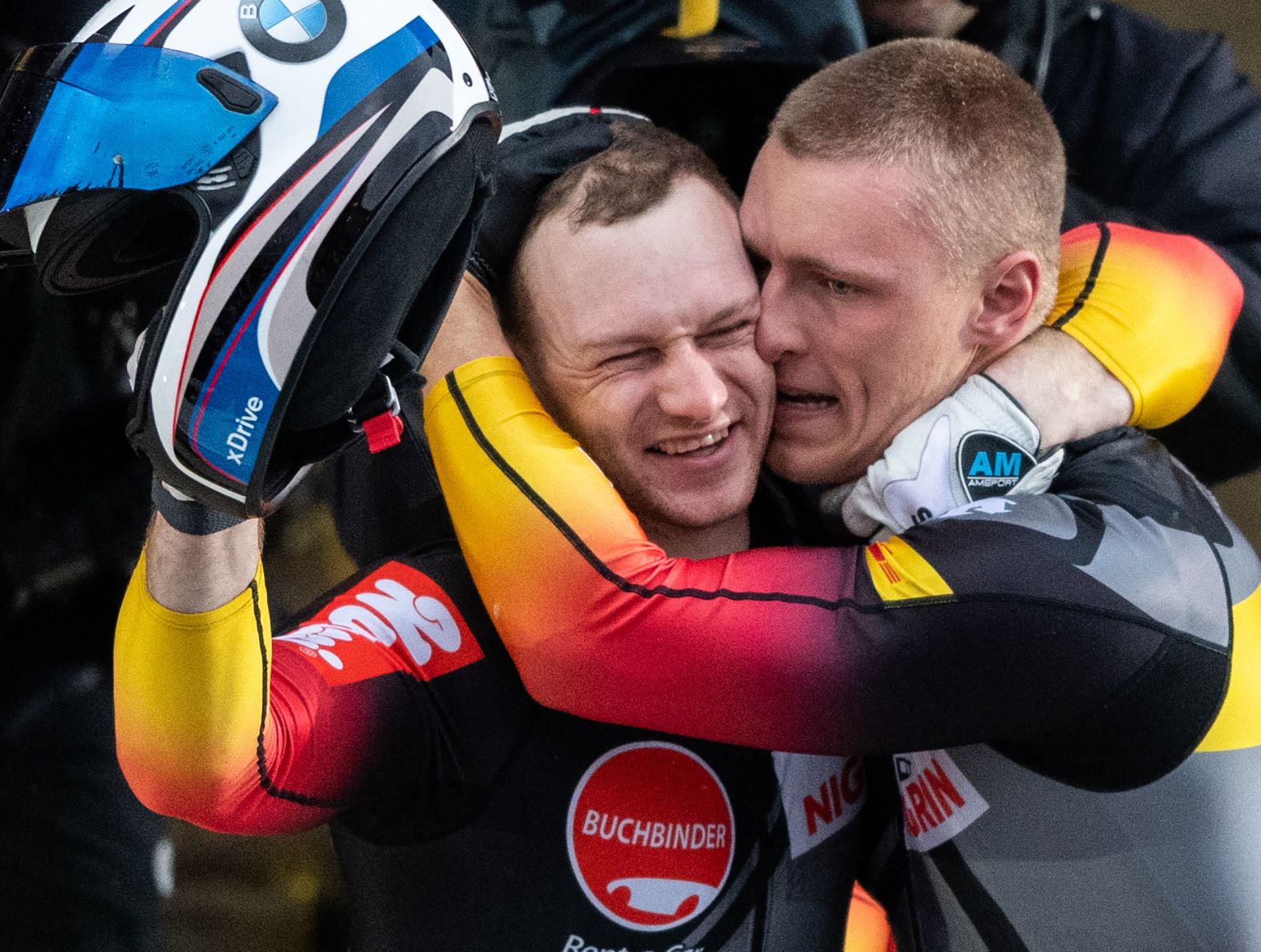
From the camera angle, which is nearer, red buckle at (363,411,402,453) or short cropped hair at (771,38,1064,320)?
red buckle at (363,411,402,453)

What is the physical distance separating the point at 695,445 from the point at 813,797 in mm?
396

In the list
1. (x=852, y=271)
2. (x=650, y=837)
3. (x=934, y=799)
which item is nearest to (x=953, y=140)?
(x=852, y=271)

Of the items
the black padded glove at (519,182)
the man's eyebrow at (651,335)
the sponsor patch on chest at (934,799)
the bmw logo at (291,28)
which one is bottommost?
the sponsor patch on chest at (934,799)

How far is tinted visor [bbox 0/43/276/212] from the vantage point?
955mm

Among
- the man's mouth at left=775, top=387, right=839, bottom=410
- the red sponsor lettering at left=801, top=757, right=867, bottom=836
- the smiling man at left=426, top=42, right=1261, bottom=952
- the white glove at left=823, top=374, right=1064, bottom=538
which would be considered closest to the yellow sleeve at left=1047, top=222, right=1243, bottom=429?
the smiling man at left=426, top=42, right=1261, bottom=952

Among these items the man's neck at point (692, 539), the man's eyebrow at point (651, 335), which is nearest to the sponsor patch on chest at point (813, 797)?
the man's neck at point (692, 539)

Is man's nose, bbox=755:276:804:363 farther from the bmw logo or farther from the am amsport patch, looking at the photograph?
the bmw logo

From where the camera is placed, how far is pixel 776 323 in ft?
5.09

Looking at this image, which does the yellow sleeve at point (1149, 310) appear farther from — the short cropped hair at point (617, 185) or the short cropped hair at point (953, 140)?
the short cropped hair at point (617, 185)

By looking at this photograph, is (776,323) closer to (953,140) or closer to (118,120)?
Result: (953,140)

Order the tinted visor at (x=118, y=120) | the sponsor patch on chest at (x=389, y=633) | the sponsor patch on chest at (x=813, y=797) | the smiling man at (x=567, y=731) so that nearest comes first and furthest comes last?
the tinted visor at (x=118, y=120) < the smiling man at (x=567, y=731) < the sponsor patch on chest at (x=389, y=633) < the sponsor patch on chest at (x=813, y=797)

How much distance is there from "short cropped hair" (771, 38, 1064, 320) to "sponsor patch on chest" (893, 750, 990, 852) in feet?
1.68

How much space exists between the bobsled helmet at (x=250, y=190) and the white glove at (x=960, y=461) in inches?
22.5

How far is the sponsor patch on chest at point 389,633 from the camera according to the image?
1335 mm
